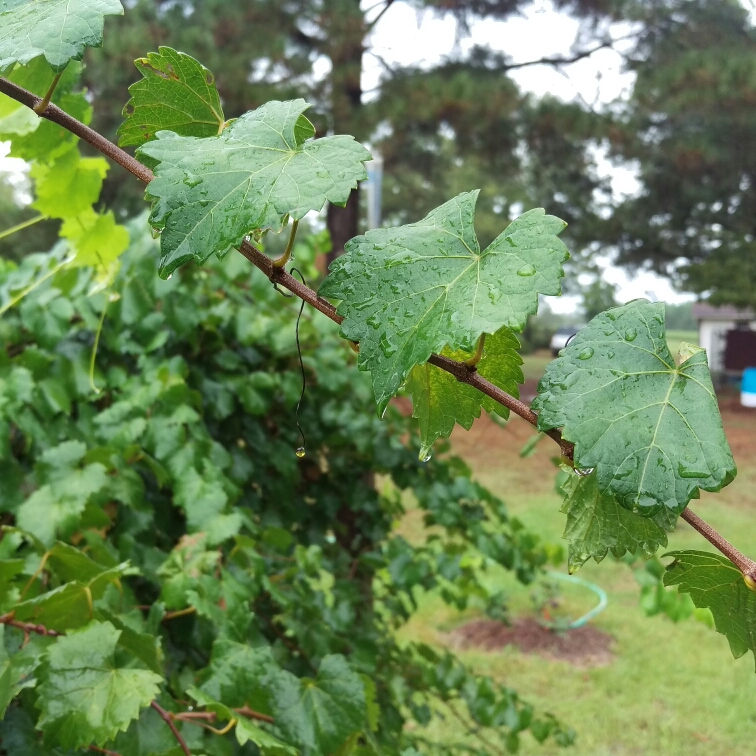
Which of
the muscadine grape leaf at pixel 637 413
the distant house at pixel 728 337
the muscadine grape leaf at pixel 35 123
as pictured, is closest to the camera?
the muscadine grape leaf at pixel 637 413

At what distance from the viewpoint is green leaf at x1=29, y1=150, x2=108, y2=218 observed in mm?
699

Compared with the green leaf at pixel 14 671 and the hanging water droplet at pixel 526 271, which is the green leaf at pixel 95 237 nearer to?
the green leaf at pixel 14 671

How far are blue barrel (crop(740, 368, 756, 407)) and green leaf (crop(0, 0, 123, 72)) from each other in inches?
403

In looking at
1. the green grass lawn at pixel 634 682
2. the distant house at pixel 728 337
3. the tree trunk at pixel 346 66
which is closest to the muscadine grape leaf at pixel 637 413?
the green grass lawn at pixel 634 682

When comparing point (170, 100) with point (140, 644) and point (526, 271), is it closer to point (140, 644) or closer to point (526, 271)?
point (526, 271)

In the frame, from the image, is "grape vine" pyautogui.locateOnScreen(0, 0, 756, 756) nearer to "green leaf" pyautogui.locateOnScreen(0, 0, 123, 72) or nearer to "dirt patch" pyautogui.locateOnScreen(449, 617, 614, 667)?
"green leaf" pyautogui.locateOnScreen(0, 0, 123, 72)

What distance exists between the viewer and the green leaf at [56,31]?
0.80 ft

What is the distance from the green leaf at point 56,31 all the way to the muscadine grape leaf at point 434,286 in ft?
0.36

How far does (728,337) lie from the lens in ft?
35.8

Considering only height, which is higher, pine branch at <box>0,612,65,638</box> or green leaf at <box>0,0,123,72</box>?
green leaf at <box>0,0,123,72</box>

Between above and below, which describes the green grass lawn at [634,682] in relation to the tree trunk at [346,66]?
below

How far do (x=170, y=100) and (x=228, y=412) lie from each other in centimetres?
73

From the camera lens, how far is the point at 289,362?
114cm

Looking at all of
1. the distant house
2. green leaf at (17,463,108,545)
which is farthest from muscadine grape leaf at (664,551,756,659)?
the distant house
